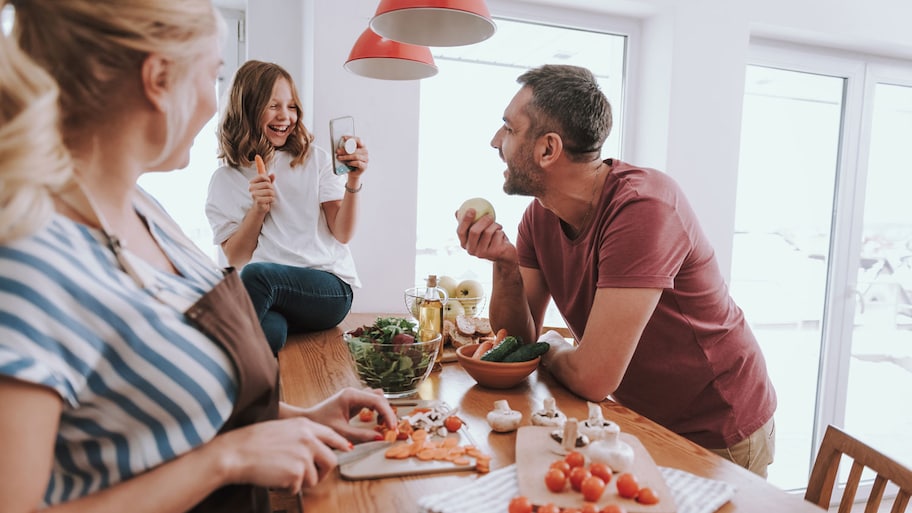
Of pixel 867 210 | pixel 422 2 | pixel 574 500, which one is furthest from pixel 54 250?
pixel 867 210

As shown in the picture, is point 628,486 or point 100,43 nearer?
point 100,43

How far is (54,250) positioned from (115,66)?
0.20 metres

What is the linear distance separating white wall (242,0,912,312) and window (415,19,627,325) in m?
0.11

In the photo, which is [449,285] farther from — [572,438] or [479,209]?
[572,438]

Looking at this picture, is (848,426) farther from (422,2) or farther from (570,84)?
(422,2)

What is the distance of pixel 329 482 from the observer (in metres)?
0.85

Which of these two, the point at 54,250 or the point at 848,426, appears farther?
the point at 848,426

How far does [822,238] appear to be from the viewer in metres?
3.24

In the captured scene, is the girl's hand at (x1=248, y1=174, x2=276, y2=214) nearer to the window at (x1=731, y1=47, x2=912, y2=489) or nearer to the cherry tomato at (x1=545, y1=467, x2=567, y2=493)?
the cherry tomato at (x1=545, y1=467, x2=567, y2=493)

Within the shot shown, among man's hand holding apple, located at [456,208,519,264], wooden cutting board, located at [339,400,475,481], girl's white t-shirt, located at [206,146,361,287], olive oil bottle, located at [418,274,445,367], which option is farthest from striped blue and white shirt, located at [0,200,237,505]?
girl's white t-shirt, located at [206,146,361,287]

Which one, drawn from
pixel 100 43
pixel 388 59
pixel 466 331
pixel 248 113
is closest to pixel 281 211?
pixel 248 113

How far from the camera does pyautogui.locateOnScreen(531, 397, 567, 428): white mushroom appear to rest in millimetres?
1027

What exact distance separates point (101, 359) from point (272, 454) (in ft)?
0.71


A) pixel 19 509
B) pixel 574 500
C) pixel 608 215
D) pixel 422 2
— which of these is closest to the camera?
pixel 19 509
